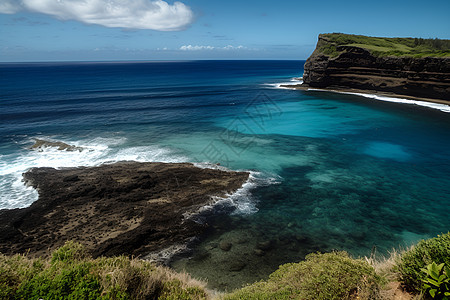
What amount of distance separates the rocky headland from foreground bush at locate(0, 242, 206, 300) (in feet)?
200

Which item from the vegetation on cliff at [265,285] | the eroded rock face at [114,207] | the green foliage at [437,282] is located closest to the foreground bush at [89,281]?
the vegetation on cliff at [265,285]

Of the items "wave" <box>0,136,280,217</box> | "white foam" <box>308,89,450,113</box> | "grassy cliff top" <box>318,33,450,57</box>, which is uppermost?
"grassy cliff top" <box>318,33,450,57</box>

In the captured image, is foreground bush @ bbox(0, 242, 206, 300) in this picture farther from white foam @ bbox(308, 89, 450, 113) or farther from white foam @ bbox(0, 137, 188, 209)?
white foam @ bbox(308, 89, 450, 113)

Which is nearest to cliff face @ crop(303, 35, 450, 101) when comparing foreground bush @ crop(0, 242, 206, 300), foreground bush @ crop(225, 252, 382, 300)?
foreground bush @ crop(225, 252, 382, 300)

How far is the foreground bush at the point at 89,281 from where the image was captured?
691 centimetres

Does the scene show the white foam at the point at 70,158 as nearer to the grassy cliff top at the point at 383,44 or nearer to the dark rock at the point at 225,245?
the dark rock at the point at 225,245

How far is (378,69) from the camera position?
196 ft

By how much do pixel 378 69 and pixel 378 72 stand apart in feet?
2.33

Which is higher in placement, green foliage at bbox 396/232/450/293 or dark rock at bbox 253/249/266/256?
green foliage at bbox 396/232/450/293

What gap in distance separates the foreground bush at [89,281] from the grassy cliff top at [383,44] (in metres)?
69.4

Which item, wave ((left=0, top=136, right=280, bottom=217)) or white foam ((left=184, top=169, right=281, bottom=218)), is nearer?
white foam ((left=184, top=169, right=281, bottom=218))

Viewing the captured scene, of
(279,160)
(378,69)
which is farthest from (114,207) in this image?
(378,69)

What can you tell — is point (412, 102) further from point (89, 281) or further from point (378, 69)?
point (89, 281)

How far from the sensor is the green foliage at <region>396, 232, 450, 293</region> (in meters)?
6.71
